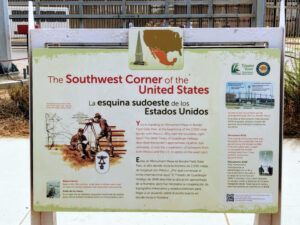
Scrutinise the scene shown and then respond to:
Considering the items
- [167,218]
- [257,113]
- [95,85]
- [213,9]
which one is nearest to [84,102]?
[95,85]

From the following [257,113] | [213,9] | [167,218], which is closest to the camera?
[257,113]

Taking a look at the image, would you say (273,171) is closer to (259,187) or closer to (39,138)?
(259,187)

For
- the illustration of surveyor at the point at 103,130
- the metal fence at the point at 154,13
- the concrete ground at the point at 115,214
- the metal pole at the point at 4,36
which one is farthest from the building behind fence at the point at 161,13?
the illustration of surveyor at the point at 103,130

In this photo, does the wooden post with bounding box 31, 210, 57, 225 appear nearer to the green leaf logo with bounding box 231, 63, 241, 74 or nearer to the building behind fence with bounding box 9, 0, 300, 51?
the green leaf logo with bounding box 231, 63, 241, 74

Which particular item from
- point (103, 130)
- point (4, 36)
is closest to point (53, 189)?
point (103, 130)

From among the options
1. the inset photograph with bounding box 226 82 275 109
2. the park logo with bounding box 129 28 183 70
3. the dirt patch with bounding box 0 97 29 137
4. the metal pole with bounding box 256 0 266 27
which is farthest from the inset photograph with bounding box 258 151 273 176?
the metal pole with bounding box 256 0 266 27

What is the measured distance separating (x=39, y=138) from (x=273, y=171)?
144 cm

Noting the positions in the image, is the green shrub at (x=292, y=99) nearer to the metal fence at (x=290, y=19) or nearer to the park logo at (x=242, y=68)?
the metal fence at (x=290, y=19)

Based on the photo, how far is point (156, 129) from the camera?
122 inches

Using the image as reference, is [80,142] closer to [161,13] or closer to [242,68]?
[242,68]

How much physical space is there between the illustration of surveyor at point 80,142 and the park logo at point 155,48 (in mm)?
512

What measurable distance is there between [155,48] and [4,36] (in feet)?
24.9

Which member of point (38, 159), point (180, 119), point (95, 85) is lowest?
point (38, 159)

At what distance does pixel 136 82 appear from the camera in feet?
10.1
